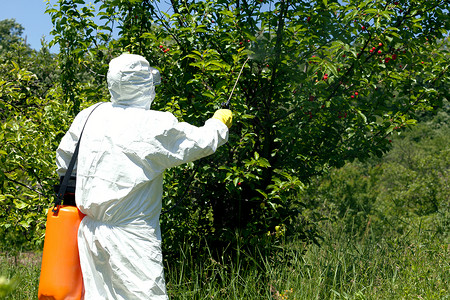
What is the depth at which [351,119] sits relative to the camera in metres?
3.38

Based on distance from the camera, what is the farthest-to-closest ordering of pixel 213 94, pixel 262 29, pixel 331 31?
pixel 262 29 < pixel 331 31 < pixel 213 94

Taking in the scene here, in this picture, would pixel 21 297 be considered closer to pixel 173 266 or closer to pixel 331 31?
pixel 173 266

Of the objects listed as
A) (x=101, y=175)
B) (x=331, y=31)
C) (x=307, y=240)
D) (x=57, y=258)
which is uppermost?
(x=331, y=31)

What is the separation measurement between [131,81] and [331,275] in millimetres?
1861

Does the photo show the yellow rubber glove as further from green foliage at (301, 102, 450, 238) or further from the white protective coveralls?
green foliage at (301, 102, 450, 238)

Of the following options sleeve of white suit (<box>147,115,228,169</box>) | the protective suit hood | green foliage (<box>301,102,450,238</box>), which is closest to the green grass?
sleeve of white suit (<box>147,115,228,169</box>)

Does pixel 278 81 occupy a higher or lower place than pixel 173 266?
higher

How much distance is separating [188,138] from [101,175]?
0.46m

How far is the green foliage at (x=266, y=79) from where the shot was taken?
2.91m

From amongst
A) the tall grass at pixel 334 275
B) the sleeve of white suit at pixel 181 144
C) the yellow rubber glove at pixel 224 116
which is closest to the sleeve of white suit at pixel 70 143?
the sleeve of white suit at pixel 181 144

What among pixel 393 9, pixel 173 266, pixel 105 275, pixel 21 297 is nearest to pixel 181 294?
pixel 173 266

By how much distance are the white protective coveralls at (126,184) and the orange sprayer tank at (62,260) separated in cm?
4

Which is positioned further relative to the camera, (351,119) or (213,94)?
(351,119)

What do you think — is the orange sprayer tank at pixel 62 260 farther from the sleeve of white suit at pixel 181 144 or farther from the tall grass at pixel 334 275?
the tall grass at pixel 334 275
